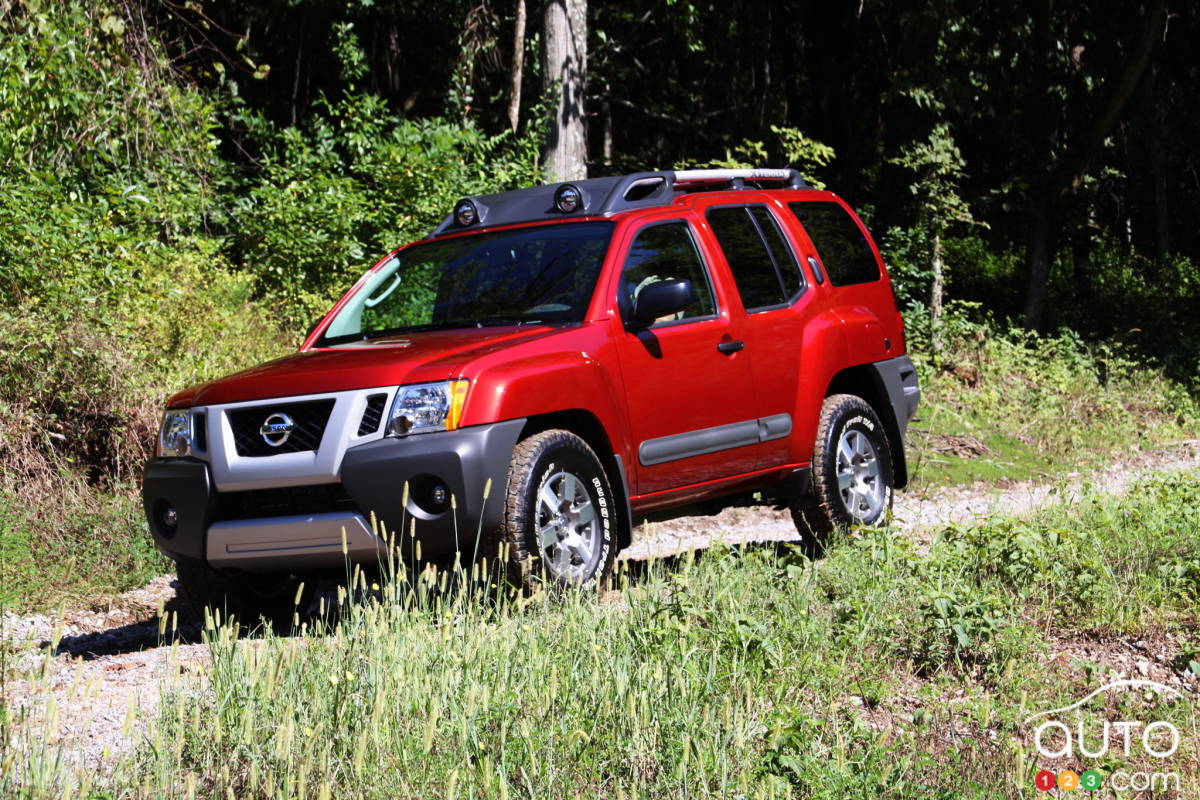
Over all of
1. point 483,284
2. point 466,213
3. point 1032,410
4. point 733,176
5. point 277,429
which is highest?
point 733,176

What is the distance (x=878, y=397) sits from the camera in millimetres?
8727

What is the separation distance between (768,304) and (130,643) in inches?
148

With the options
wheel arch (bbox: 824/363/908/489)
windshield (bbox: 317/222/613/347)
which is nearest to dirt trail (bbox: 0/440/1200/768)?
wheel arch (bbox: 824/363/908/489)

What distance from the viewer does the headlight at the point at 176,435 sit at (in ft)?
20.9

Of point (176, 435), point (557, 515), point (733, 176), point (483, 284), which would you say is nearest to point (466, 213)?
point (483, 284)

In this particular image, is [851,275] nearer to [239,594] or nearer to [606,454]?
[606,454]

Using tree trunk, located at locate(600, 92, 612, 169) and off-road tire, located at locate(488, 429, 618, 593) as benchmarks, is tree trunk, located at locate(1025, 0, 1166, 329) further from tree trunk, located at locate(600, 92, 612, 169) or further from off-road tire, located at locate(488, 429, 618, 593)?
off-road tire, located at locate(488, 429, 618, 593)

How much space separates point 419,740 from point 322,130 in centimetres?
1209

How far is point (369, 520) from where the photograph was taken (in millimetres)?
5797

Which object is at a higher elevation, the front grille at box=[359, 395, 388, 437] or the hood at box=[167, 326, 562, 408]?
the hood at box=[167, 326, 562, 408]

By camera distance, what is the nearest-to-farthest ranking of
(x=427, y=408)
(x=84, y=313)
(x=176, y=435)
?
(x=427, y=408)
(x=176, y=435)
(x=84, y=313)

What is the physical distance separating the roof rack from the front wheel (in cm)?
161

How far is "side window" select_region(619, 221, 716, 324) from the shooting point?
703 cm

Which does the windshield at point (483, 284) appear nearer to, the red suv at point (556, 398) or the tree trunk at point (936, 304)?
the red suv at point (556, 398)
